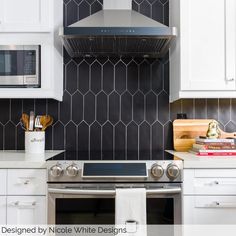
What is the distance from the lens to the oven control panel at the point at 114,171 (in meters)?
1.72

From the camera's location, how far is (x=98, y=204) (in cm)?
176

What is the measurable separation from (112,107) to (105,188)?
822 mm

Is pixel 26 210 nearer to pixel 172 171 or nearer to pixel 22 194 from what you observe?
pixel 22 194

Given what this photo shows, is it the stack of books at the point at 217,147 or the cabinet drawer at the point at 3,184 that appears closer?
the cabinet drawer at the point at 3,184

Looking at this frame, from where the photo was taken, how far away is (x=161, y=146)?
7.86 feet

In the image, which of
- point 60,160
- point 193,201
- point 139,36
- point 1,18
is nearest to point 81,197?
point 60,160

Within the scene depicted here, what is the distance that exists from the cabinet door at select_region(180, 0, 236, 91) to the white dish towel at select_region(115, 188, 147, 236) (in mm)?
768

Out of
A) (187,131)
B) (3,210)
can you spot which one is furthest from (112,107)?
(3,210)

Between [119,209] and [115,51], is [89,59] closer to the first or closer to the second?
[115,51]

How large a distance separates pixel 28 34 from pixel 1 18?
0.20 metres

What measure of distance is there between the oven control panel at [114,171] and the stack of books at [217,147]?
0.33 m

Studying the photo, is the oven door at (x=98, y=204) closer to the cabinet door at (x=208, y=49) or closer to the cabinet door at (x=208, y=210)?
the cabinet door at (x=208, y=210)

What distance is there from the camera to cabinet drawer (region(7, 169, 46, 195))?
5.73 ft

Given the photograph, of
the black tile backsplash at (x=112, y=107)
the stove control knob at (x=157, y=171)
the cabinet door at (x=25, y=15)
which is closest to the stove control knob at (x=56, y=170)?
the stove control knob at (x=157, y=171)
